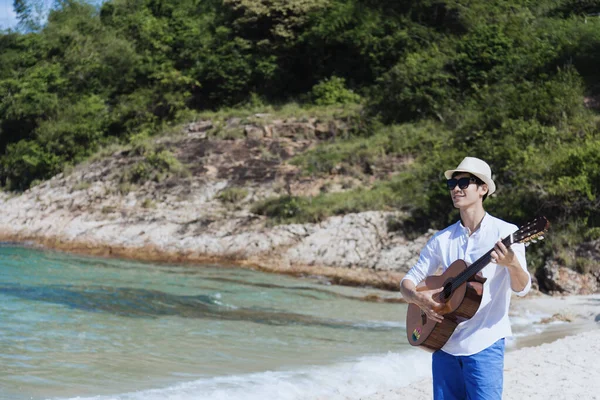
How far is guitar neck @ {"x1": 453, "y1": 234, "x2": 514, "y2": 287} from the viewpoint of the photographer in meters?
3.23

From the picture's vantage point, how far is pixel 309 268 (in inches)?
696

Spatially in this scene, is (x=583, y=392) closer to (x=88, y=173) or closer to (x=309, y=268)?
(x=309, y=268)

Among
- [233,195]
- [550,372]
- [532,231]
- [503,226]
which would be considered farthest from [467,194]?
[233,195]

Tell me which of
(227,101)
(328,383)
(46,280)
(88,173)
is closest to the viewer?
(328,383)

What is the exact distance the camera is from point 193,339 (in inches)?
356

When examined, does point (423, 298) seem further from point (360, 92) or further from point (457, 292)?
point (360, 92)

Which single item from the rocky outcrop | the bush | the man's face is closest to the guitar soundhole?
the man's face

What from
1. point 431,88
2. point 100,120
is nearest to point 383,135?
point 431,88

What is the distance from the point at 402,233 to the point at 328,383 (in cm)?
1176

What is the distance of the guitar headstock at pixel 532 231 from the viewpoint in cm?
312

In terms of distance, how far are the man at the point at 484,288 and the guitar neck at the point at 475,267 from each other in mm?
47

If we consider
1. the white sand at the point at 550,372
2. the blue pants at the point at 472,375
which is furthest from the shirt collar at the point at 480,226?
the white sand at the point at 550,372

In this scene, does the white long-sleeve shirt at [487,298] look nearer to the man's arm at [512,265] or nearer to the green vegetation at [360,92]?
the man's arm at [512,265]

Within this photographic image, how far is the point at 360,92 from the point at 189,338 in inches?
793
